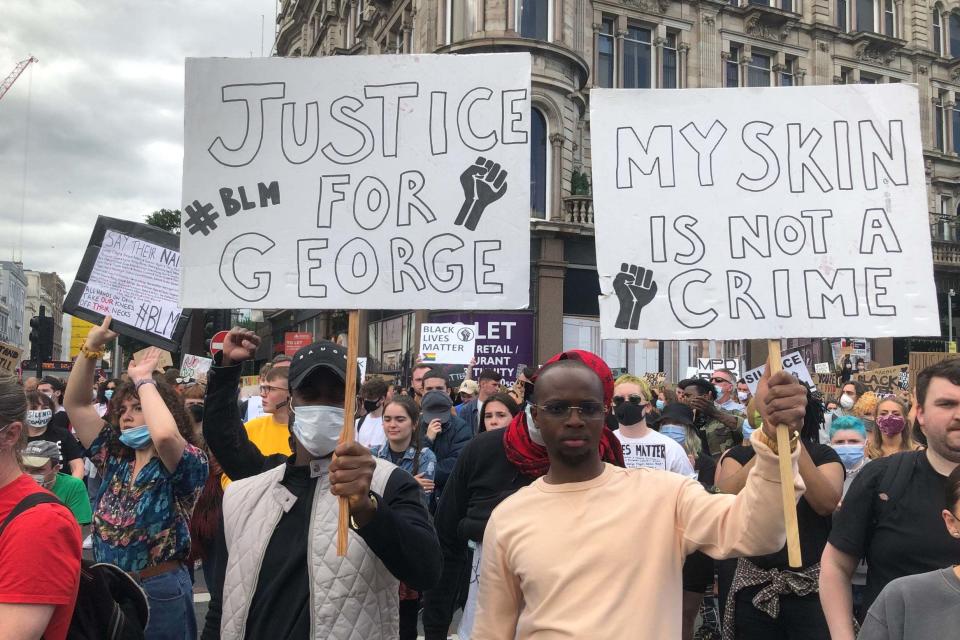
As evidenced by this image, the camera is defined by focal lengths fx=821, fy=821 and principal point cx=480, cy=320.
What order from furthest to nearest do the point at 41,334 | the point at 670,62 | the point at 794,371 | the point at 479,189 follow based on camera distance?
1. the point at 670,62
2. the point at 41,334
3. the point at 794,371
4. the point at 479,189

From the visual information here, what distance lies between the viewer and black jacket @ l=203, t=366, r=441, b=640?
8.32 ft

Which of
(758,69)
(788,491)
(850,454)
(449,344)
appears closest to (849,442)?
(850,454)

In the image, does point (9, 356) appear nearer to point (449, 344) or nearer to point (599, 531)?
point (599, 531)

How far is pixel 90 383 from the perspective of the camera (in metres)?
4.20

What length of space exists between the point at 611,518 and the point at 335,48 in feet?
115

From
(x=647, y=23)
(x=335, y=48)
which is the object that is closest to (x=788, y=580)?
(x=647, y=23)

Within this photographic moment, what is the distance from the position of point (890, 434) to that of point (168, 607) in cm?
459

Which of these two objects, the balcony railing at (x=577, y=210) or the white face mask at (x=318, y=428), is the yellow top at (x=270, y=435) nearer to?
the white face mask at (x=318, y=428)

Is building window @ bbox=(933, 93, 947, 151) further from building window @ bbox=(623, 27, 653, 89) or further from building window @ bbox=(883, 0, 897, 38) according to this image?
building window @ bbox=(623, 27, 653, 89)

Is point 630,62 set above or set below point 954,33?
below

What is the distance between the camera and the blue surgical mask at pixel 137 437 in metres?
3.83

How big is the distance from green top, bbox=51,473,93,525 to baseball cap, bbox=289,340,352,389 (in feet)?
10.3

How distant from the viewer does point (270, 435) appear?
504cm

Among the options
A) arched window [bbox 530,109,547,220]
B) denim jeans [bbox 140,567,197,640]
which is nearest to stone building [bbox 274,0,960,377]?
arched window [bbox 530,109,547,220]
